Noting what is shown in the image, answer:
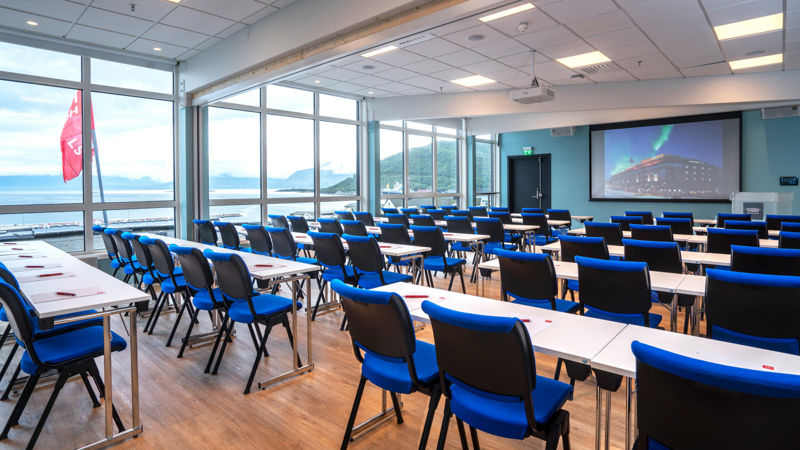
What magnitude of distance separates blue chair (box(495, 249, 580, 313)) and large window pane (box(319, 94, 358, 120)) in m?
7.12

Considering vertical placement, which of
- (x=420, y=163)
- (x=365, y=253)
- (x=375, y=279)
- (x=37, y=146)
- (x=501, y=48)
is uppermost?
(x=501, y=48)

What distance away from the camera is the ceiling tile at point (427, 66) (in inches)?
279

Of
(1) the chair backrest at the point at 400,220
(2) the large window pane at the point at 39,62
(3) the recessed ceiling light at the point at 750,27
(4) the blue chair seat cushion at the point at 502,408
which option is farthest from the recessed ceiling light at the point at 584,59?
(2) the large window pane at the point at 39,62

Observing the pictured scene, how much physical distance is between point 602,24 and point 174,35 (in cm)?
561

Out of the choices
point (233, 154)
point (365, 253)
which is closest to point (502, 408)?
point (365, 253)

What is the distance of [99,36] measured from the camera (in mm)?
5945

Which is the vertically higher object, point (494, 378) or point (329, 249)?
point (329, 249)

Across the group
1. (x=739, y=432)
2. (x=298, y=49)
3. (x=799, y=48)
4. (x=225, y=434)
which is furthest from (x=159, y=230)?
(x=799, y=48)

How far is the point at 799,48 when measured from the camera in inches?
243

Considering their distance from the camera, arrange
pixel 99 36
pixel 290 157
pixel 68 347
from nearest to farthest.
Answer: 1. pixel 68 347
2. pixel 99 36
3. pixel 290 157

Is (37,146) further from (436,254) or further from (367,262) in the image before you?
(436,254)

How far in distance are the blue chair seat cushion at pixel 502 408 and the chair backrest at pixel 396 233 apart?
11.1ft

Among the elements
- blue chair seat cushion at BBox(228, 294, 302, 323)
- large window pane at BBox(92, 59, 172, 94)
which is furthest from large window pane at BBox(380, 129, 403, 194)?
blue chair seat cushion at BBox(228, 294, 302, 323)

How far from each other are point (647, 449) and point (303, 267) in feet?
8.37
